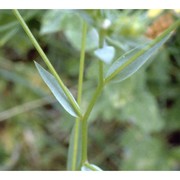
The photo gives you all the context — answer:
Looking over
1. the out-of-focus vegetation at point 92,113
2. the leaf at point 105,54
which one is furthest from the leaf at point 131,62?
the out-of-focus vegetation at point 92,113

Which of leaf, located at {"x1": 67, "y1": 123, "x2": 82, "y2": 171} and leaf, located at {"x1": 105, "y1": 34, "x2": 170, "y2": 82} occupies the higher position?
leaf, located at {"x1": 105, "y1": 34, "x2": 170, "y2": 82}

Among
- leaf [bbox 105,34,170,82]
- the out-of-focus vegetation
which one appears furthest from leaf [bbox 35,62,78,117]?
the out-of-focus vegetation

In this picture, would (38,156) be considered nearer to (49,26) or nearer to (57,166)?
(57,166)

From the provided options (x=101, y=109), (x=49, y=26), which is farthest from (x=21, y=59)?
(x=49, y=26)

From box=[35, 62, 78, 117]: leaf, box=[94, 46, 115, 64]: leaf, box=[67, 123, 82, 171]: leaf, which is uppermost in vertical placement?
box=[94, 46, 115, 64]: leaf

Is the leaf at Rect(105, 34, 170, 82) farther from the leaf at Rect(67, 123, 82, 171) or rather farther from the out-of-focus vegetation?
the out-of-focus vegetation

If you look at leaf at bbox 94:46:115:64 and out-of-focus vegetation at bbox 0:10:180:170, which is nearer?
leaf at bbox 94:46:115:64

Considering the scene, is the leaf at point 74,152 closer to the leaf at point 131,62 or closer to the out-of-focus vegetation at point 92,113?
the leaf at point 131,62
